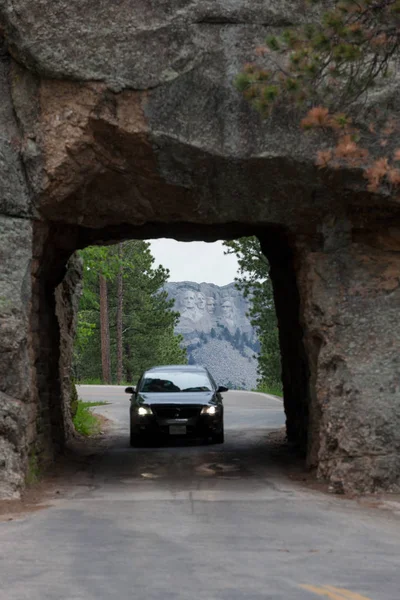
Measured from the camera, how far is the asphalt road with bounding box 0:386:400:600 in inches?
248

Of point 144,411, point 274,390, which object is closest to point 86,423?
point 144,411

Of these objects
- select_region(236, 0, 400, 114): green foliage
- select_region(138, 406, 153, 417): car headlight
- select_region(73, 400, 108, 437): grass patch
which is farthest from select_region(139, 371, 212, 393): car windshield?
select_region(236, 0, 400, 114): green foliage

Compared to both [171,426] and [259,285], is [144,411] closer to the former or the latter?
[171,426]

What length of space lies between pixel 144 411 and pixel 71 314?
3229 millimetres

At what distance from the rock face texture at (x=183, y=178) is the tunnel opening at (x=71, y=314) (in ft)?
2.90

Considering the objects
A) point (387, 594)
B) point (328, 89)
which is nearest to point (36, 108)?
point (328, 89)

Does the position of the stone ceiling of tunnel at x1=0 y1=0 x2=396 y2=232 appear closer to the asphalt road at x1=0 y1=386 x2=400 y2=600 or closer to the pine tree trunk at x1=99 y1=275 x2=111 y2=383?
the asphalt road at x1=0 y1=386 x2=400 y2=600

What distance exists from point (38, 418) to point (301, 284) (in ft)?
15.2

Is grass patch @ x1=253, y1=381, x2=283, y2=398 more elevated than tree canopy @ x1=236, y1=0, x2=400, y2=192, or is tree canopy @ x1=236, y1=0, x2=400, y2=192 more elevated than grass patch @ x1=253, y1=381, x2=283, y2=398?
tree canopy @ x1=236, y1=0, x2=400, y2=192

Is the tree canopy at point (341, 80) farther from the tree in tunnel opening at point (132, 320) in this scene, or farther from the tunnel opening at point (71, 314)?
the tree in tunnel opening at point (132, 320)

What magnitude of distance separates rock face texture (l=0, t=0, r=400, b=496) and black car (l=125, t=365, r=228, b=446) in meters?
4.78

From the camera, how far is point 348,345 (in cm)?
1244

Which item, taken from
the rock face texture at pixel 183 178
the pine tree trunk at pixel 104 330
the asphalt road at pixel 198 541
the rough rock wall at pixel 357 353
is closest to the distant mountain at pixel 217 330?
the pine tree trunk at pixel 104 330

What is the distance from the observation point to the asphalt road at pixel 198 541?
6.30 meters
